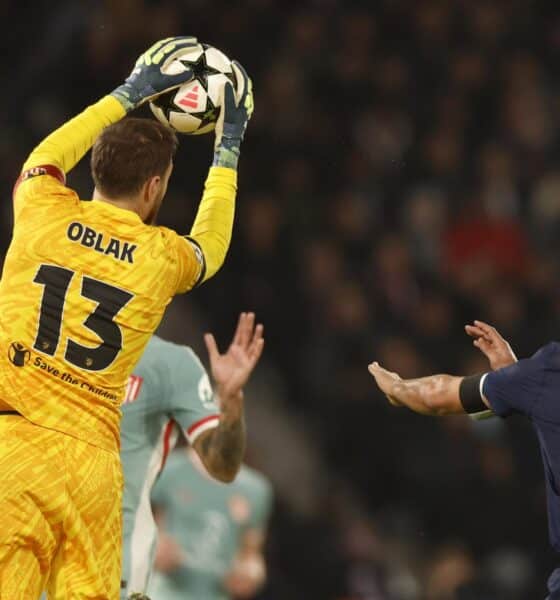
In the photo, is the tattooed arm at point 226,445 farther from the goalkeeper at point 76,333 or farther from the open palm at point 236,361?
the goalkeeper at point 76,333

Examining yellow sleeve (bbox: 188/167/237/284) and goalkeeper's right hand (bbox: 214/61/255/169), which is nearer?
yellow sleeve (bbox: 188/167/237/284)

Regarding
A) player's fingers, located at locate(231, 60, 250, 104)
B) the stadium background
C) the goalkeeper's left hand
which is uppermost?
the goalkeeper's left hand

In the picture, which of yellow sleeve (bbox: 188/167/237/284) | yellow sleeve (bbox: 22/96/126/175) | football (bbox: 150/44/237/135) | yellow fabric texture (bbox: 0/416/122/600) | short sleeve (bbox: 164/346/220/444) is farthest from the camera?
short sleeve (bbox: 164/346/220/444)

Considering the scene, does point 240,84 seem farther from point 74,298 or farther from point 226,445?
point 226,445

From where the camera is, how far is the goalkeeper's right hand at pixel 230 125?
5.00m

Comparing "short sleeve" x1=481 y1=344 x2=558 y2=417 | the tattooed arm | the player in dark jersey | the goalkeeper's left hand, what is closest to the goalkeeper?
the goalkeeper's left hand

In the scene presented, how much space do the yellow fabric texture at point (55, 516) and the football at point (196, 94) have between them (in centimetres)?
127

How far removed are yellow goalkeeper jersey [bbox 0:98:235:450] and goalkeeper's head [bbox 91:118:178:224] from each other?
9 cm

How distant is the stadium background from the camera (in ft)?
32.2

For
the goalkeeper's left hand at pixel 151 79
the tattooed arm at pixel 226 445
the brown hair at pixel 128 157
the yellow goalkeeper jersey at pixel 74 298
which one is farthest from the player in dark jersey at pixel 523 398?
the goalkeeper's left hand at pixel 151 79

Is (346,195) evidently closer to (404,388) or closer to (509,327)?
(509,327)

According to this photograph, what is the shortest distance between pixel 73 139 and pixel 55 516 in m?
1.20

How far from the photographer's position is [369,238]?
36.2ft

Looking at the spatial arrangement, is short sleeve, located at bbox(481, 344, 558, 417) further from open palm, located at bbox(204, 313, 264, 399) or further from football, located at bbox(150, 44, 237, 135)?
football, located at bbox(150, 44, 237, 135)
